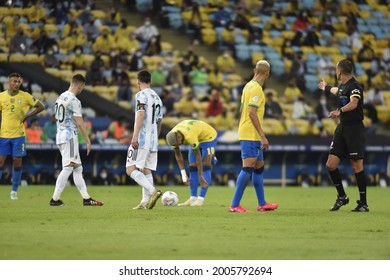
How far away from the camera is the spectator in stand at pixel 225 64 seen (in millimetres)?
31969

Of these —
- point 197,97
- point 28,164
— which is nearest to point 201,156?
point 28,164

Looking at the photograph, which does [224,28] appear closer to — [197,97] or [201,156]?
[197,97]

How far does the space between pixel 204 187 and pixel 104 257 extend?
23.0 ft

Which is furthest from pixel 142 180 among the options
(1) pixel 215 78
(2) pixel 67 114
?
(1) pixel 215 78

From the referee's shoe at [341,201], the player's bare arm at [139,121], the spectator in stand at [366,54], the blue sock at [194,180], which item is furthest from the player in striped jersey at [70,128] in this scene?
the spectator in stand at [366,54]

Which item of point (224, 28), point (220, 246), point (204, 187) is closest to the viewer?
point (220, 246)

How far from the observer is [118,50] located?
30672mm

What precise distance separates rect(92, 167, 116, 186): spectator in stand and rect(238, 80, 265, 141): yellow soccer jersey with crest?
12854 mm

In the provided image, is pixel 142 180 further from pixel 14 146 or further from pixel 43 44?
pixel 43 44

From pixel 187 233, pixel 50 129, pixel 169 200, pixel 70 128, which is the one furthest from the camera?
pixel 50 129

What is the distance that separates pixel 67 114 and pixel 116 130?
11.3 m

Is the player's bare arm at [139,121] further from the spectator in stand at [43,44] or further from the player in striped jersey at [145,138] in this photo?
the spectator in stand at [43,44]

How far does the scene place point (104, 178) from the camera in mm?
27438
